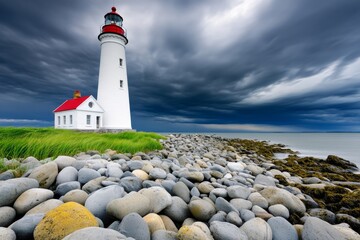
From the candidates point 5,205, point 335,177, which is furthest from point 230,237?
point 335,177

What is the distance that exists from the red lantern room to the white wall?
0.40 m

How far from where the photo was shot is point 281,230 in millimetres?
1862

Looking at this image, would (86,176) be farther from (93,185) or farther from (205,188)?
(205,188)

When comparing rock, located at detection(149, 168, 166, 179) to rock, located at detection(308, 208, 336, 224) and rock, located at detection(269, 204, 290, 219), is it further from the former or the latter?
rock, located at detection(308, 208, 336, 224)

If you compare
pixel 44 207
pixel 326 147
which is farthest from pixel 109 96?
pixel 326 147

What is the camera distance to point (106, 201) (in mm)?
1820

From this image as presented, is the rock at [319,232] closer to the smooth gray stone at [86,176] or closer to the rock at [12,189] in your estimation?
the smooth gray stone at [86,176]

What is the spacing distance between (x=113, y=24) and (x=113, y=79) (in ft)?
16.9

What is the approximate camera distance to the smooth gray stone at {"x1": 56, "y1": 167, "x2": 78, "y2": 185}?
7.52ft

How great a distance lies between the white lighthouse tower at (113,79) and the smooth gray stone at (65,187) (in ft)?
49.1

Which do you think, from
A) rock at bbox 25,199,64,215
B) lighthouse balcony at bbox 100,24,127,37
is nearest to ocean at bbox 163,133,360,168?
rock at bbox 25,199,64,215

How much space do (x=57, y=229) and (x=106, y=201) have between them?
55cm

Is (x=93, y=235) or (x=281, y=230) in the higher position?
(x=93, y=235)

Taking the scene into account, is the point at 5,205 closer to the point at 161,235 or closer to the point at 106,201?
the point at 106,201
